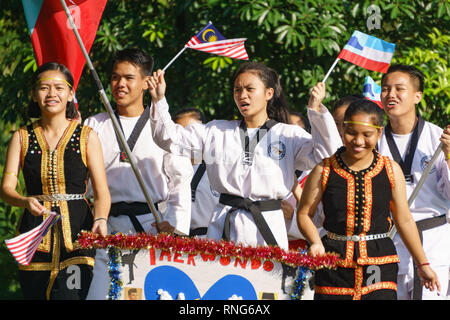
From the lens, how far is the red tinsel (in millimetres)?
4391

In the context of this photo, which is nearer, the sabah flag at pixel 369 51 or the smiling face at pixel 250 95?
the smiling face at pixel 250 95

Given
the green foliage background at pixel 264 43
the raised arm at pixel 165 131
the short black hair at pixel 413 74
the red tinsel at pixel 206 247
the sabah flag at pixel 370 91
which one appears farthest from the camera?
the green foliage background at pixel 264 43

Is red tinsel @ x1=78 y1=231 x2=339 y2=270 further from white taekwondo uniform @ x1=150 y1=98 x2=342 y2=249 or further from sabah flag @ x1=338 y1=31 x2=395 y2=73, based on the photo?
sabah flag @ x1=338 y1=31 x2=395 y2=73

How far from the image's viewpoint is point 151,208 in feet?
18.4

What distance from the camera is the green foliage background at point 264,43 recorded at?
26.7 ft

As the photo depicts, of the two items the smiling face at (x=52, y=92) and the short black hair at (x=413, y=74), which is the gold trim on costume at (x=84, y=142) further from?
the short black hair at (x=413, y=74)

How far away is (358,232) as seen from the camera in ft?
15.9

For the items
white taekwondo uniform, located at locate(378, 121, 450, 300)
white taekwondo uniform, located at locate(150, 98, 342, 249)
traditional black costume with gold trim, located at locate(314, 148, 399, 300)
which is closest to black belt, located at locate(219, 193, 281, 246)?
white taekwondo uniform, located at locate(150, 98, 342, 249)

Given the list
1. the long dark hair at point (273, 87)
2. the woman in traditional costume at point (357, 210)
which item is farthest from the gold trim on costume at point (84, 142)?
the woman in traditional costume at point (357, 210)

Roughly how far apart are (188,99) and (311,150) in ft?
13.7

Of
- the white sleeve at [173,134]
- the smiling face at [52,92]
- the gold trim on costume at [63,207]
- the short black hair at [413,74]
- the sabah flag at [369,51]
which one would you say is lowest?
the gold trim on costume at [63,207]

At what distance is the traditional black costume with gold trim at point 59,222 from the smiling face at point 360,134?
165 centimetres
